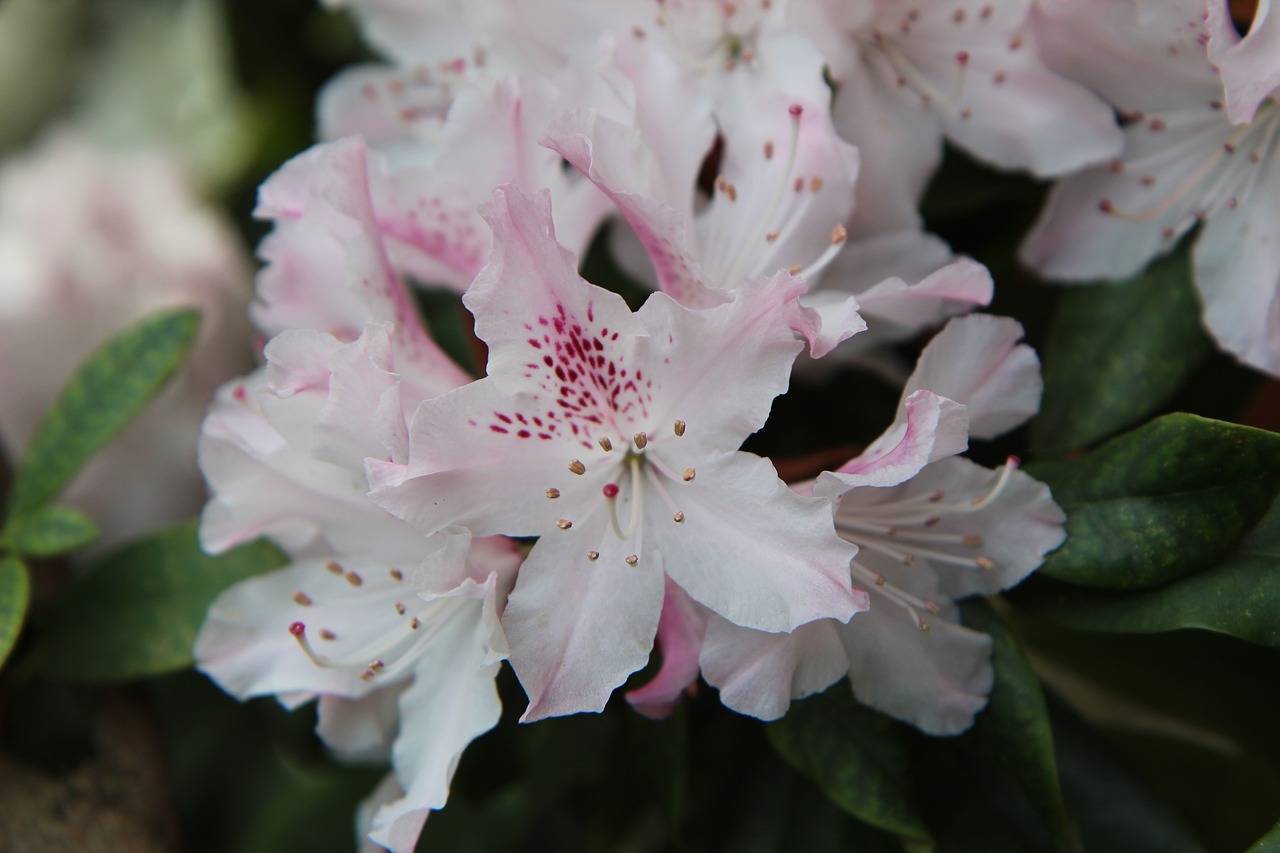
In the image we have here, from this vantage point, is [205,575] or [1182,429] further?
[205,575]

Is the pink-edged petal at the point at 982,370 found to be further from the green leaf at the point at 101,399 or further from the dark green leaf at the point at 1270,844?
the green leaf at the point at 101,399

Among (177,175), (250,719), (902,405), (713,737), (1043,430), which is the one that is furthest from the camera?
(177,175)

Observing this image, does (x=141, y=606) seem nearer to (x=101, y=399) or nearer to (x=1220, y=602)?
(x=101, y=399)

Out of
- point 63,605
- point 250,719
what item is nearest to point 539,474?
point 63,605

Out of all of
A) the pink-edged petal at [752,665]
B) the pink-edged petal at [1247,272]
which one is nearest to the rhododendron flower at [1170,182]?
the pink-edged petal at [1247,272]

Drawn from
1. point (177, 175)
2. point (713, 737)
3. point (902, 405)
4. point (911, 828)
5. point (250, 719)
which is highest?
point (902, 405)

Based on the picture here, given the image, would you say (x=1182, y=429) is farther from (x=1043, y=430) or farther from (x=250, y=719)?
(x=250, y=719)
